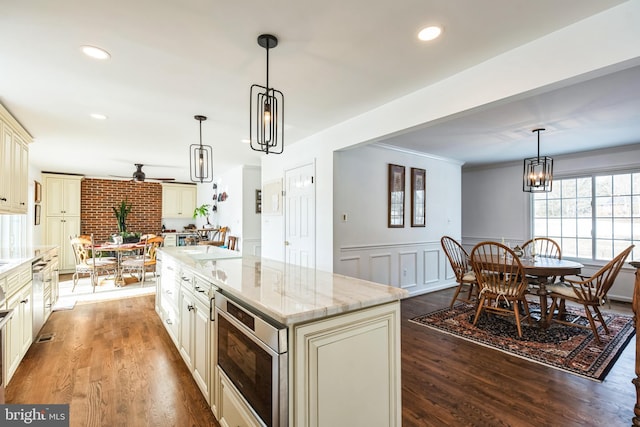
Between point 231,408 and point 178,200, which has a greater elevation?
point 178,200

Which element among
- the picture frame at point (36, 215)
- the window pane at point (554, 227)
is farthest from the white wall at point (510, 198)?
the picture frame at point (36, 215)

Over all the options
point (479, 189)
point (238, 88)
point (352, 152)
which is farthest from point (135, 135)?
point (479, 189)

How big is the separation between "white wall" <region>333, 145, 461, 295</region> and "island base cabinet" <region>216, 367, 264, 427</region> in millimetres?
2279

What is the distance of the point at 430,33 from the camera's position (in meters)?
1.90

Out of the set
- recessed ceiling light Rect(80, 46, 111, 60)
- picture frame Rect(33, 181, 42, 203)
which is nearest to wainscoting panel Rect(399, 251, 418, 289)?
recessed ceiling light Rect(80, 46, 111, 60)

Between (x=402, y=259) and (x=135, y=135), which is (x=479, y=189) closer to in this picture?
(x=402, y=259)

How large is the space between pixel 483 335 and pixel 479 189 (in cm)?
401

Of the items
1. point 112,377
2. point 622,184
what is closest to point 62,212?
point 112,377

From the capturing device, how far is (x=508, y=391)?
2.21 m

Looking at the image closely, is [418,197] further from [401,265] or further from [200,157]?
[200,157]

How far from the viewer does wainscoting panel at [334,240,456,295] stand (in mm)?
4090

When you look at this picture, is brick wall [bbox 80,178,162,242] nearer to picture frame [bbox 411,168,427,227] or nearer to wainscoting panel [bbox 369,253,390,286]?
wainscoting panel [bbox 369,253,390,286]

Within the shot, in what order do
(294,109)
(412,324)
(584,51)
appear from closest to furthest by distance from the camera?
(584,51) < (294,109) < (412,324)

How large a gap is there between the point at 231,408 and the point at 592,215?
616cm
